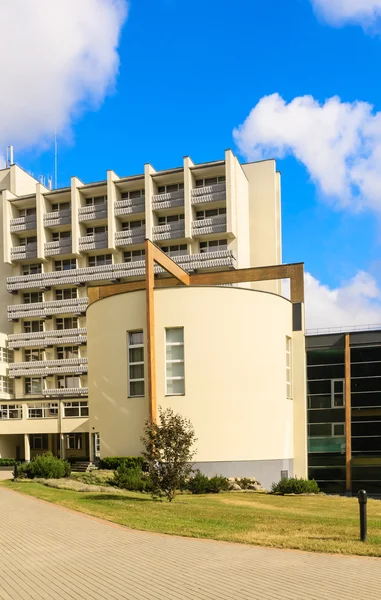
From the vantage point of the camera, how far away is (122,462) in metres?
28.6

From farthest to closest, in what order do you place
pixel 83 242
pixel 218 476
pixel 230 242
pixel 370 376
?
pixel 83 242 < pixel 230 242 < pixel 370 376 < pixel 218 476

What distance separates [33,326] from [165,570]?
204ft

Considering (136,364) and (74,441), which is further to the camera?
(74,441)

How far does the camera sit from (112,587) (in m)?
9.09

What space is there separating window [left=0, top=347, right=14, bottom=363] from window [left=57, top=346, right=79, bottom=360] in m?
5.09

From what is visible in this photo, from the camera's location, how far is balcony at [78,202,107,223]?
67438 millimetres

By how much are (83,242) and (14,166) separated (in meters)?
13.4

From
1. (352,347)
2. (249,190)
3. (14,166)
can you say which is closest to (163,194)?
(249,190)

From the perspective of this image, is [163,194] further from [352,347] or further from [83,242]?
[352,347]

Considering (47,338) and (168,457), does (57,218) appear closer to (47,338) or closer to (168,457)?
(47,338)

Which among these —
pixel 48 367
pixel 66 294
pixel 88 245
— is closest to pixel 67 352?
Answer: pixel 48 367

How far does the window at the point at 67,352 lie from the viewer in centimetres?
6831

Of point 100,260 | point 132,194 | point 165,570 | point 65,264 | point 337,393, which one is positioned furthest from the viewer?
point 65,264

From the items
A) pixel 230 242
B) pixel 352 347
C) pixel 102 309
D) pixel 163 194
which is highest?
pixel 163 194
